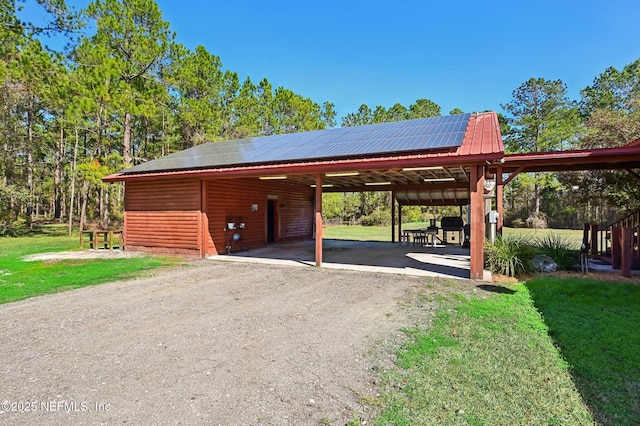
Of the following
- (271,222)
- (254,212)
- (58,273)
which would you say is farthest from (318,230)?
(58,273)

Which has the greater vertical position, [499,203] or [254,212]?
[499,203]

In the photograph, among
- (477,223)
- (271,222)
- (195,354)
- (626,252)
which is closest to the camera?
(195,354)

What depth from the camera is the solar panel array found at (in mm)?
7914

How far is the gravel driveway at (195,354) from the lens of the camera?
2.28 metres

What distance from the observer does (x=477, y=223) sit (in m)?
6.55

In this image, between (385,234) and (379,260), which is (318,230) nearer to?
(379,260)

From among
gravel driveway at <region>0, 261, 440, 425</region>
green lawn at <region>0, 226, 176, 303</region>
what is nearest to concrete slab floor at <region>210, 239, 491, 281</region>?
gravel driveway at <region>0, 261, 440, 425</region>

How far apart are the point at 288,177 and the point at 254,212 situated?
7.21 ft

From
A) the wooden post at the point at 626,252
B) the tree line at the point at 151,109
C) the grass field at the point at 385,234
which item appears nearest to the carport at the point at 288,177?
the wooden post at the point at 626,252

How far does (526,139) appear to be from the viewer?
2797 centimetres

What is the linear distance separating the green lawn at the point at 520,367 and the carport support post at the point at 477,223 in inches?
72.1

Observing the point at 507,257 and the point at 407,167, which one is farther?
the point at 407,167

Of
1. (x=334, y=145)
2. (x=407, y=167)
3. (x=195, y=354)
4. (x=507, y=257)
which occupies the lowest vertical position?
(x=195, y=354)

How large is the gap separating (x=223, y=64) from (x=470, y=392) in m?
22.7
